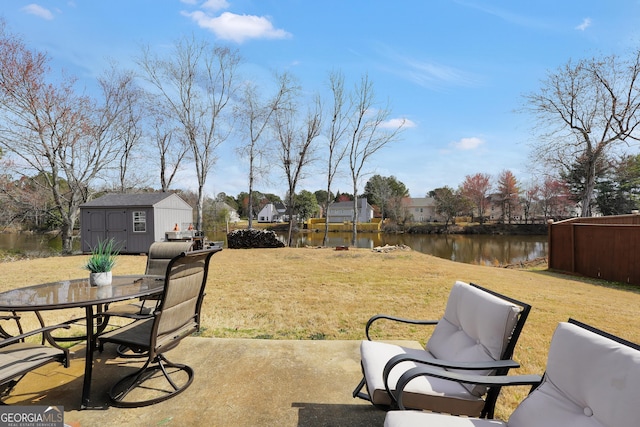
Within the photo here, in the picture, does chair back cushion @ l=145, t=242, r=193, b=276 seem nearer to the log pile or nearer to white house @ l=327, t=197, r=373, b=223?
the log pile

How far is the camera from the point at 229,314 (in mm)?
4805

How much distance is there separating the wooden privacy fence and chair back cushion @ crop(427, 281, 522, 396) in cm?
919

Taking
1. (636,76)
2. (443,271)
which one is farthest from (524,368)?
(636,76)

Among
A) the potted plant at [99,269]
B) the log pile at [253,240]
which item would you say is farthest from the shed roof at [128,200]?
the potted plant at [99,269]

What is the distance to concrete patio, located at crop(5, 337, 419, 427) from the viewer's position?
2.10 m

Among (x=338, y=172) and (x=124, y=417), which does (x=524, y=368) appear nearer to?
(x=124, y=417)

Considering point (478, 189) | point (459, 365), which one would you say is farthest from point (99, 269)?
point (478, 189)

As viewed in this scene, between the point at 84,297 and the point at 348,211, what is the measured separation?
51.9 meters

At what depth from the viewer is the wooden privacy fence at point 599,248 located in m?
8.41

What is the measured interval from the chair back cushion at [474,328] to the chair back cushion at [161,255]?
10.5 ft

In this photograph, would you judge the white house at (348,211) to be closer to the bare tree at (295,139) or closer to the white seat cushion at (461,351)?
the bare tree at (295,139)

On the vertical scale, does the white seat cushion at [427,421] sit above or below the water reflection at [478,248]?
above

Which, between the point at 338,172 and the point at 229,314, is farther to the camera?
the point at 338,172

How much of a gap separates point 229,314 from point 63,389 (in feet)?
7.97
